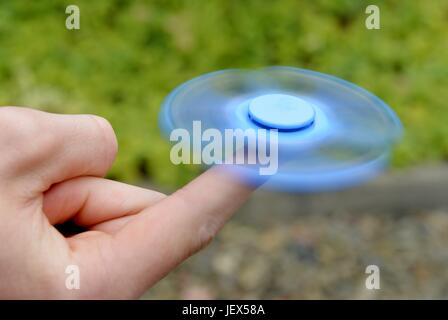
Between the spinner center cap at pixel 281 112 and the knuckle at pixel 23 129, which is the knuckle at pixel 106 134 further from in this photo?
the spinner center cap at pixel 281 112

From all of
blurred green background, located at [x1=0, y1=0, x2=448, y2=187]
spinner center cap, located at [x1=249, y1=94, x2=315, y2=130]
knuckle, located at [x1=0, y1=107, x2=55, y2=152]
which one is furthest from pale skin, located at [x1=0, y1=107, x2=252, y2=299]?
blurred green background, located at [x1=0, y1=0, x2=448, y2=187]

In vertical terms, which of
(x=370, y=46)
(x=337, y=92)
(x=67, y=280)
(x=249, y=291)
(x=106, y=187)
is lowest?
(x=249, y=291)

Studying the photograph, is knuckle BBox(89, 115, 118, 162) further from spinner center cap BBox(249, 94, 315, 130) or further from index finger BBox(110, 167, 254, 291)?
spinner center cap BBox(249, 94, 315, 130)

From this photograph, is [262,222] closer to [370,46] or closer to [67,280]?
[370,46]

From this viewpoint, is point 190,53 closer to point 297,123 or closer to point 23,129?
point 297,123

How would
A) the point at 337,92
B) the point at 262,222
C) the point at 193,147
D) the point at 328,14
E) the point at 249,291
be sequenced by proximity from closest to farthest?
the point at 193,147, the point at 337,92, the point at 249,291, the point at 262,222, the point at 328,14

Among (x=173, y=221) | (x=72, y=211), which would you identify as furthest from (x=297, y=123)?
(x=72, y=211)

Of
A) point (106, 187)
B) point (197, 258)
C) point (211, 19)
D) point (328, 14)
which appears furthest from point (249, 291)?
point (106, 187)
